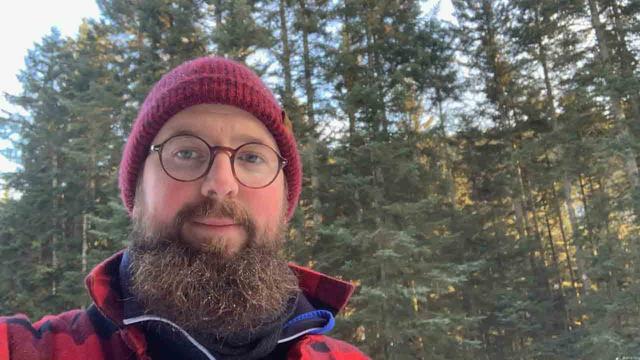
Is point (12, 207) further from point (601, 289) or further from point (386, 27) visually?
point (601, 289)

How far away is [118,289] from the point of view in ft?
5.46

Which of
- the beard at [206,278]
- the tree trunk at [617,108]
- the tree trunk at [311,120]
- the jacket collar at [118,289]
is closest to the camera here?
the jacket collar at [118,289]

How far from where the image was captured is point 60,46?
72.5ft

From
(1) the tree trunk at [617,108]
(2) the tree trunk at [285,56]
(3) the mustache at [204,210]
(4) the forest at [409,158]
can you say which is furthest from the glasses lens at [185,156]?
(1) the tree trunk at [617,108]

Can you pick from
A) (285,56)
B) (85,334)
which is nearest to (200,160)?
(85,334)

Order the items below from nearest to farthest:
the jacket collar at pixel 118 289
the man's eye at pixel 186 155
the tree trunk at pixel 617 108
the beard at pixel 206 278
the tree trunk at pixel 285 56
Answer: the jacket collar at pixel 118 289 < the beard at pixel 206 278 < the man's eye at pixel 186 155 < the tree trunk at pixel 617 108 < the tree trunk at pixel 285 56

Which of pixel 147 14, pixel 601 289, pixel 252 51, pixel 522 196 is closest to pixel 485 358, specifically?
pixel 601 289

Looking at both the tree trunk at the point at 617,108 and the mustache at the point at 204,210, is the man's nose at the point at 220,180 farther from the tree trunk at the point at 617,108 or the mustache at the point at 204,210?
the tree trunk at the point at 617,108

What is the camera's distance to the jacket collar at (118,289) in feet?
4.89

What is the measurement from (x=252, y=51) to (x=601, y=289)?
12.8 metres

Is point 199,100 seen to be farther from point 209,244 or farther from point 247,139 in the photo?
point 209,244

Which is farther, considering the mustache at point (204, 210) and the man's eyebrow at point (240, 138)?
the man's eyebrow at point (240, 138)

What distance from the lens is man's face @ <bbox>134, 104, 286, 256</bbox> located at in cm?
175

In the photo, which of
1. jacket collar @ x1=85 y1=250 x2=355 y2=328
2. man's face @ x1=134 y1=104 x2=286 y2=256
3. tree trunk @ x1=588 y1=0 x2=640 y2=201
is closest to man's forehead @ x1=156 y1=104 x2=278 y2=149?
man's face @ x1=134 y1=104 x2=286 y2=256
